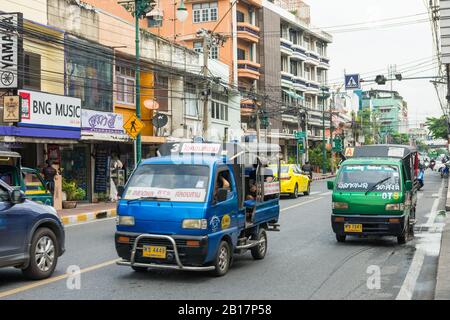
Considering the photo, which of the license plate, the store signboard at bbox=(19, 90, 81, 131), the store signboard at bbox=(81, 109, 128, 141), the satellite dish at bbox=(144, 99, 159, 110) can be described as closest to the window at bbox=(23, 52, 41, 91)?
the store signboard at bbox=(19, 90, 81, 131)

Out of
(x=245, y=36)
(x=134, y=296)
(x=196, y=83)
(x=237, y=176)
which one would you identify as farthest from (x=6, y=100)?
(x=245, y=36)

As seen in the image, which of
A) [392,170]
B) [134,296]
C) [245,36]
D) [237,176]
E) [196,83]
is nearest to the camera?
[134,296]

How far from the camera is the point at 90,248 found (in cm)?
1246

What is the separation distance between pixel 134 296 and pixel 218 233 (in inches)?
70.1

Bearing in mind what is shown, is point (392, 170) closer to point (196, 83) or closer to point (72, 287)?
point (72, 287)

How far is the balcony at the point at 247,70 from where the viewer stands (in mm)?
50375

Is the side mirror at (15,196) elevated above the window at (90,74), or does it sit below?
below

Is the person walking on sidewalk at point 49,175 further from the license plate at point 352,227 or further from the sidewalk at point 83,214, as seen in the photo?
the license plate at point 352,227

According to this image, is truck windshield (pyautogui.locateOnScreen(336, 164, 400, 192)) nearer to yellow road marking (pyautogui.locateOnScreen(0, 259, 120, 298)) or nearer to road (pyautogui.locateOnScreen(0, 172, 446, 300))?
road (pyautogui.locateOnScreen(0, 172, 446, 300))

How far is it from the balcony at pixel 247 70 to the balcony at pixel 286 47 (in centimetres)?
793

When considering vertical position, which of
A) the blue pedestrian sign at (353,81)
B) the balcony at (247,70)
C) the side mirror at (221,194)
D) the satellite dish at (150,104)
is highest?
the balcony at (247,70)

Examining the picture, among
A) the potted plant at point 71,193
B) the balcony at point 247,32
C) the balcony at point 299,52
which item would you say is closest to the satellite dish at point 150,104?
the potted plant at point 71,193

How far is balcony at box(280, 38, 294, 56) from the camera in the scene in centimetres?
5898
